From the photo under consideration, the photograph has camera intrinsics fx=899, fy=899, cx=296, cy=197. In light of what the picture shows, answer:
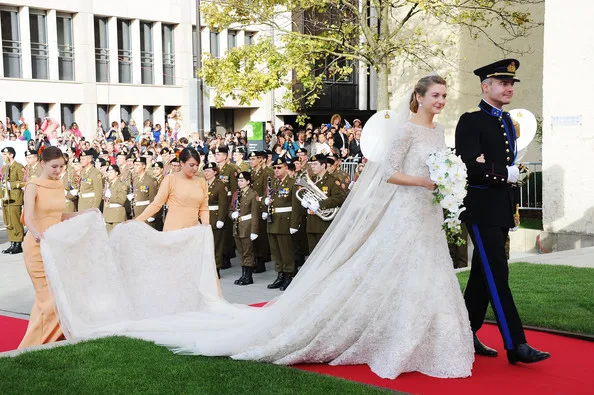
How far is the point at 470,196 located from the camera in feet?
20.9

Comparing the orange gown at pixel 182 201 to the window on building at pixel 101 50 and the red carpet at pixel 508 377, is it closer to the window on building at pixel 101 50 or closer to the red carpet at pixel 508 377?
the red carpet at pixel 508 377

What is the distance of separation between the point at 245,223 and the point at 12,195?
18.7 ft

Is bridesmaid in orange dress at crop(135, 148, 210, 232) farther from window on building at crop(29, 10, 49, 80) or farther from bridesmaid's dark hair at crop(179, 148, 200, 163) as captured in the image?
window on building at crop(29, 10, 49, 80)

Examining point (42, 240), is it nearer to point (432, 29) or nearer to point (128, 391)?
point (128, 391)

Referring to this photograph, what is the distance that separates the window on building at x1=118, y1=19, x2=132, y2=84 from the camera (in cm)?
3431

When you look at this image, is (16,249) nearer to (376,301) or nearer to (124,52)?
(376,301)

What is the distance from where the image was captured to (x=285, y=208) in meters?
12.4

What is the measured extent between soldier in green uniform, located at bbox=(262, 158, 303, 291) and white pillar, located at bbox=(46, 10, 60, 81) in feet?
69.7

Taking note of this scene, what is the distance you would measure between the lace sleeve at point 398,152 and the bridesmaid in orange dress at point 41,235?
3.25m

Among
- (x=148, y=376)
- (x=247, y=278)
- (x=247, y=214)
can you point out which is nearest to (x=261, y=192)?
(x=247, y=214)

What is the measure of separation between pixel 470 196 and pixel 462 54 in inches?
699

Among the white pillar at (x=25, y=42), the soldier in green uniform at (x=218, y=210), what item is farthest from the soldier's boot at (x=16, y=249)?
the white pillar at (x=25, y=42)

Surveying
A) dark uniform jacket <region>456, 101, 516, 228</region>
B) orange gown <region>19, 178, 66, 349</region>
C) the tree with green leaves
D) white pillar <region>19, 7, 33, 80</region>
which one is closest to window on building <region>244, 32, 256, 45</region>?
white pillar <region>19, 7, 33, 80</region>

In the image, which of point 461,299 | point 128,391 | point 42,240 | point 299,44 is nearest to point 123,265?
point 42,240
